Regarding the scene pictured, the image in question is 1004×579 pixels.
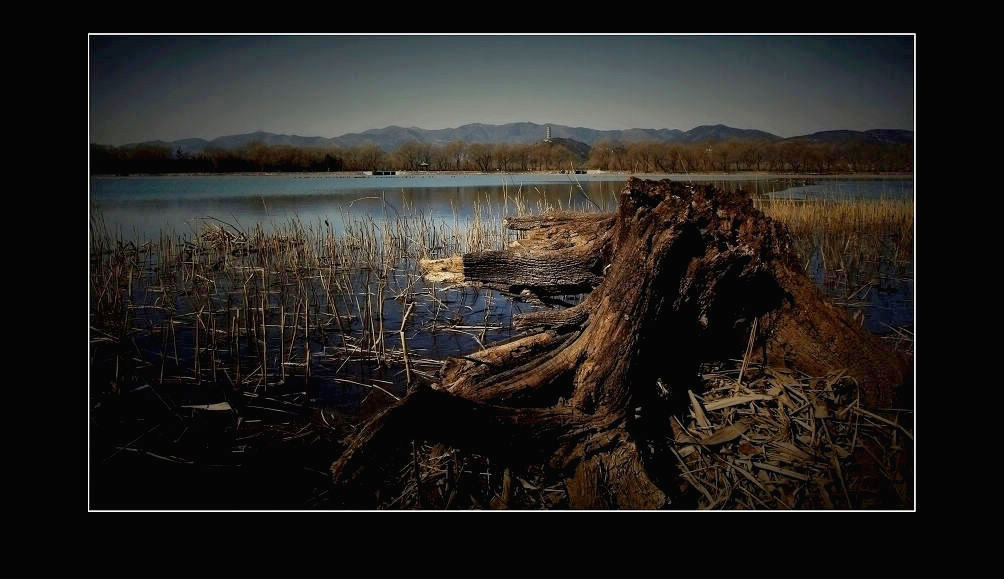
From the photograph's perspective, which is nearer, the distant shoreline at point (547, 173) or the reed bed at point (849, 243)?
the distant shoreline at point (547, 173)

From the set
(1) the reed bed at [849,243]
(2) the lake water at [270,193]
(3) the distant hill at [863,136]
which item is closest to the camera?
(3) the distant hill at [863,136]

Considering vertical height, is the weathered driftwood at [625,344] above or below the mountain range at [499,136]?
below

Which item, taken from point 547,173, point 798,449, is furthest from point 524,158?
point 798,449

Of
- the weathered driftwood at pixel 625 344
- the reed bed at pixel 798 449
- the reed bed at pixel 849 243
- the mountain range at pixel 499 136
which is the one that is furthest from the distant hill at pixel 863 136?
the reed bed at pixel 798 449

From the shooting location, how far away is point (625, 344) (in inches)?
102

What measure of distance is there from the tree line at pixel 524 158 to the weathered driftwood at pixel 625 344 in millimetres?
1117

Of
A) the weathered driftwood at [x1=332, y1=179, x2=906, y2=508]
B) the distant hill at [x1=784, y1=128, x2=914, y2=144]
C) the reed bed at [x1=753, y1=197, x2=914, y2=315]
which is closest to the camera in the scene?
the weathered driftwood at [x1=332, y1=179, x2=906, y2=508]

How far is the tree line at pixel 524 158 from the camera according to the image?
3.32m

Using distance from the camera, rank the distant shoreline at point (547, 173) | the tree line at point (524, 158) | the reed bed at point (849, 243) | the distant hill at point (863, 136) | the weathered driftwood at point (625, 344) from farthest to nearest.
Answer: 1. the reed bed at point (849, 243)
2. the distant shoreline at point (547, 173)
3. the tree line at point (524, 158)
4. the distant hill at point (863, 136)
5. the weathered driftwood at point (625, 344)

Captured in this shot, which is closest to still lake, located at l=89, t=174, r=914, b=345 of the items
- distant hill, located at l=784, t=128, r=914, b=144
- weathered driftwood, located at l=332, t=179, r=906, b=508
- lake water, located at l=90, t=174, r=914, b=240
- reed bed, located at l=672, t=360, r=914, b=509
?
lake water, located at l=90, t=174, r=914, b=240

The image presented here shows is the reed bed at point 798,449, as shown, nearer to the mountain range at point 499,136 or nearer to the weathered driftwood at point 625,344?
the weathered driftwood at point 625,344

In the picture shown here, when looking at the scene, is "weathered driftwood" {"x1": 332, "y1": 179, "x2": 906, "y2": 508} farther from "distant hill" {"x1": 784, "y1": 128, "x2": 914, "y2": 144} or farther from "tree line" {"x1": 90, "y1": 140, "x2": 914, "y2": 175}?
"tree line" {"x1": 90, "y1": 140, "x2": 914, "y2": 175}

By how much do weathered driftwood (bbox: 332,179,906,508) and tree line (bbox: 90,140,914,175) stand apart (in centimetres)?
112

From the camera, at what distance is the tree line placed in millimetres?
3322
